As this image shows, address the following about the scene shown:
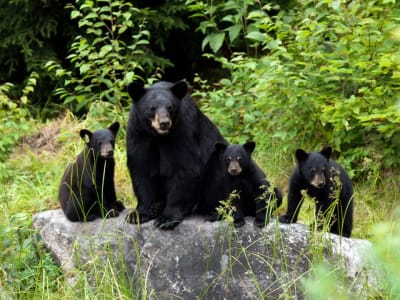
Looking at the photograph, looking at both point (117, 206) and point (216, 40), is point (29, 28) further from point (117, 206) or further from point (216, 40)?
point (117, 206)

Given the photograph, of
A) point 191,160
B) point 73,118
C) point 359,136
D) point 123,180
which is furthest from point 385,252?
point 73,118

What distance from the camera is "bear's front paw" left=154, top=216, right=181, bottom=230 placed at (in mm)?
4945

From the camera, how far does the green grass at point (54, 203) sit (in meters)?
4.29

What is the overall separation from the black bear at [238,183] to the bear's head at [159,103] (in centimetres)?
51

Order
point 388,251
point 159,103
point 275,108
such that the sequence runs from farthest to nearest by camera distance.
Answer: point 275,108
point 159,103
point 388,251

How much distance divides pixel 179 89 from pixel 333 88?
2366mm

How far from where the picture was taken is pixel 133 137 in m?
4.94

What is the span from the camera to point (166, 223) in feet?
16.2

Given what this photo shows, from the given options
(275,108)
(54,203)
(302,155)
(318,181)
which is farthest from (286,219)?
(54,203)

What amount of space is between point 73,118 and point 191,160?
4.53 meters

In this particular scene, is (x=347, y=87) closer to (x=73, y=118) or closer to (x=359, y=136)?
(x=359, y=136)

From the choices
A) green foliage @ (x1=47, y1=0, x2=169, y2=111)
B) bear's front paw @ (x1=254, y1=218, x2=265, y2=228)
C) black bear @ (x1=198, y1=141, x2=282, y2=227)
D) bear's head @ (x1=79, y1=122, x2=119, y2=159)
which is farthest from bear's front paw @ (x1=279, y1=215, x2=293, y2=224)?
green foliage @ (x1=47, y1=0, x2=169, y2=111)

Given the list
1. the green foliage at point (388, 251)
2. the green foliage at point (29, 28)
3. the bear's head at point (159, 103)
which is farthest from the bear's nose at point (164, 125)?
the green foliage at point (29, 28)

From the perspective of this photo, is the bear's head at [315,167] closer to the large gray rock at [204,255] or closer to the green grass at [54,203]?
the green grass at [54,203]
